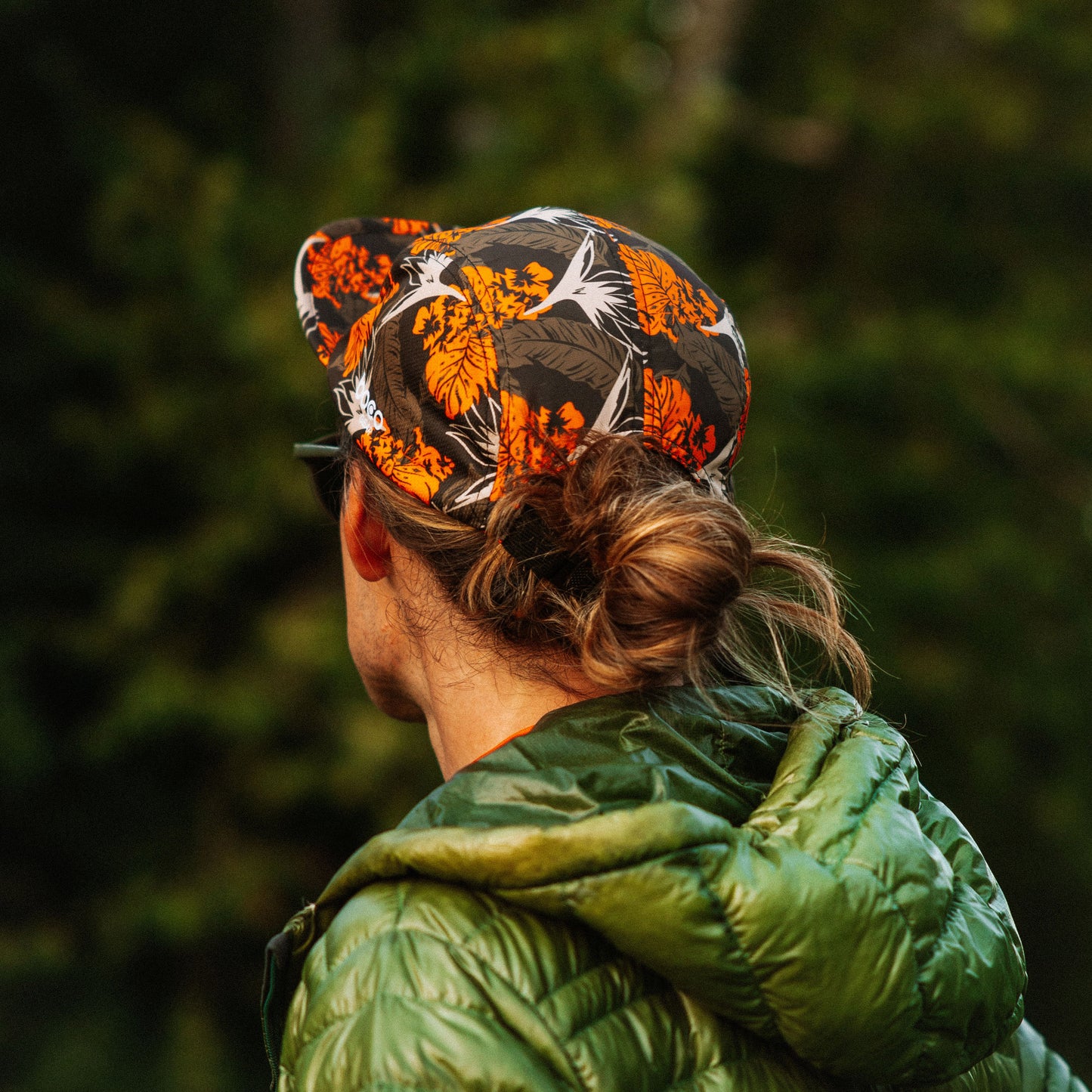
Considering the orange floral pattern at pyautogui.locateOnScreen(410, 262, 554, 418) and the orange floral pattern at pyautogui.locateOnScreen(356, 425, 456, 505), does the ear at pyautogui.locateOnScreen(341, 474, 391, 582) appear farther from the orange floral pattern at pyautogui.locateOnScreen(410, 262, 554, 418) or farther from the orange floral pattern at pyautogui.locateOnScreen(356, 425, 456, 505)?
the orange floral pattern at pyautogui.locateOnScreen(410, 262, 554, 418)

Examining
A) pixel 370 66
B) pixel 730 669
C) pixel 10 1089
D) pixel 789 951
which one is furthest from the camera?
pixel 370 66

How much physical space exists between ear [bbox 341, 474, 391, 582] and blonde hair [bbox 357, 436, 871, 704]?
0.07m

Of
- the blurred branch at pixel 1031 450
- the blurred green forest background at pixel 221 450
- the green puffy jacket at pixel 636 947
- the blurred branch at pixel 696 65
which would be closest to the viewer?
the green puffy jacket at pixel 636 947

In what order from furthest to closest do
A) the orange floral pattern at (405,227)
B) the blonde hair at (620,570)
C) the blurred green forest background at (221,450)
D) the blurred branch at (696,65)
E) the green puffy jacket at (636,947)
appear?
the blurred branch at (696,65) → the blurred green forest background at (221,450) → the orange floral pattern at (405,227) → the blonde hair at (620,570) → the green puffy jacket at (636,947)

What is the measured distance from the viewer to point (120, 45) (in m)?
4.65

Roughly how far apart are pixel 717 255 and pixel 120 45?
10.4 feet

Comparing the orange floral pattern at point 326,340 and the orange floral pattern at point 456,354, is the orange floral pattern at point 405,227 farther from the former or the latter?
the orange floral pattern at point 456,354

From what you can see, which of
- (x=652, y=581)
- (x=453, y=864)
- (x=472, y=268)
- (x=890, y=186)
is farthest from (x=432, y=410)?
(x=890, y=186)

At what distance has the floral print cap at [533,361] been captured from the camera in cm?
116

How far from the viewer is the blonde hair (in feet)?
3.63

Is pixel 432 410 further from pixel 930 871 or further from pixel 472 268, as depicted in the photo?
pixel 930 871

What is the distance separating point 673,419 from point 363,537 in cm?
40

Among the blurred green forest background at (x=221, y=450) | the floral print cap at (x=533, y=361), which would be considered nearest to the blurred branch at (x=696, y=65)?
the blurred green forest background at (x=221, y=450)

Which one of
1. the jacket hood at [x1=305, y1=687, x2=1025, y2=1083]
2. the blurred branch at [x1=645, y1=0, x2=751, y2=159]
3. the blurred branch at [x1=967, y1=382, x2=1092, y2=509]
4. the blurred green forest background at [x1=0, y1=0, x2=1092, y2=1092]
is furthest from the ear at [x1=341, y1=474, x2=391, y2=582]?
the blurred branch at [x1=967, y1=382, x2=1092, y2=509]
